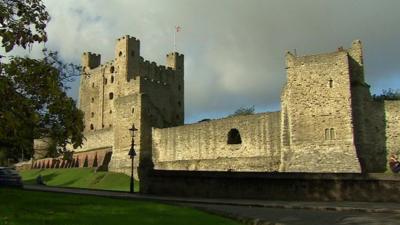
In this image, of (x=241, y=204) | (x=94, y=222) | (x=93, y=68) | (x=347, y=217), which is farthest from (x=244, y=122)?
(x=93, y=68)

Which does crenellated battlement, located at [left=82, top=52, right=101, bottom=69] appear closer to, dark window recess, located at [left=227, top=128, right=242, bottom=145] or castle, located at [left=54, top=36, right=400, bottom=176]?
castle, located at [left=54, top=36, right=400, bottom=176]

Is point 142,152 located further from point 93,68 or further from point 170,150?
point 93,68

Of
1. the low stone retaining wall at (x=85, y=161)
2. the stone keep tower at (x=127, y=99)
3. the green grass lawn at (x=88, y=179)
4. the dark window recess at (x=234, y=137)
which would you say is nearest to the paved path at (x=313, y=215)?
the dark window recess at (x=234, y=137)

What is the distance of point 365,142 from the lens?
35344mm

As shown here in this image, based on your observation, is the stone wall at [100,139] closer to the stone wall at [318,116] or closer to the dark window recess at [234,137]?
the dark window recess at [234,137]

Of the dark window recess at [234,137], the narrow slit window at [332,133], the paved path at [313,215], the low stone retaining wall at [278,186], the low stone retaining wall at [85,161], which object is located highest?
the dark window recess at [234,137]

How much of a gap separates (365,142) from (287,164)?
5.10 meters

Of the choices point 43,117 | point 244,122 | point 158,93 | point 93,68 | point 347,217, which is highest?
point 93,68

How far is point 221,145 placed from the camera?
4269 cm

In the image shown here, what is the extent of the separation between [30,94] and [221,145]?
28514 millimetres

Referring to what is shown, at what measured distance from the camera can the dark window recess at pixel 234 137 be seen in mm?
42516

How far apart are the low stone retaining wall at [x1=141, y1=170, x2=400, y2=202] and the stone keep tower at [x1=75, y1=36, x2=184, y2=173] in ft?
74.1

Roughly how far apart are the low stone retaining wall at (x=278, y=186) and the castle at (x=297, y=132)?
2547 millimetres

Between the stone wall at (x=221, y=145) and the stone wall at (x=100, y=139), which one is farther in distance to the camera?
the stone wall at (x=100, y=139)
